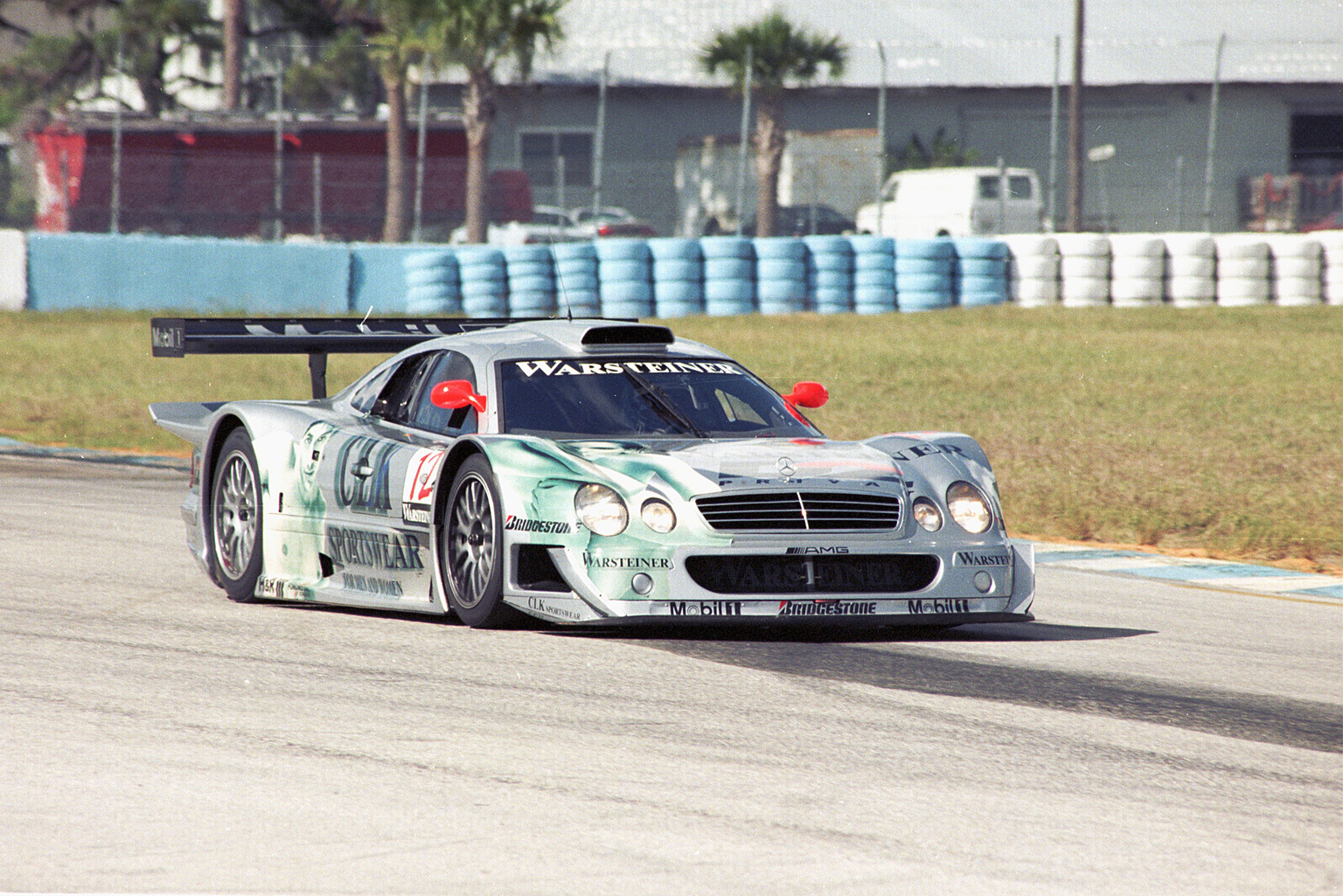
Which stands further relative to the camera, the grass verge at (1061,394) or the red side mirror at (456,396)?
the grass verge at (1061,394)

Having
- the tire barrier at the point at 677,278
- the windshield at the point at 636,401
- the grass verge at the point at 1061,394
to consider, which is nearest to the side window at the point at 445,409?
the windshield at the point at 636,401

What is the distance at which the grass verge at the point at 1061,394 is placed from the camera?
12.3 m

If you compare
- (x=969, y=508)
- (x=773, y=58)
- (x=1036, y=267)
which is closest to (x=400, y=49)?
(x=773, y=58)

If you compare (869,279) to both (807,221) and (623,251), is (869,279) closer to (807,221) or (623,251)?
(623,251)

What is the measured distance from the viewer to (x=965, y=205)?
3669 centimetres

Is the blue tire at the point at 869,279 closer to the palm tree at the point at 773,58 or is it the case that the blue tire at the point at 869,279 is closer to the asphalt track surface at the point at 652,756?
the palm tree at the point at 773,58

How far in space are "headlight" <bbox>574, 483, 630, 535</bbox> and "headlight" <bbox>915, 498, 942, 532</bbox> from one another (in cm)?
108

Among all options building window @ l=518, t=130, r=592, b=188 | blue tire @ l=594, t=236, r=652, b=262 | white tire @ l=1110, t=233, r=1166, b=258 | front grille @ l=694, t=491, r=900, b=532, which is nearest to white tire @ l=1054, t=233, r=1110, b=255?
white tire @ l=1110, t=233, r=1166, b=258

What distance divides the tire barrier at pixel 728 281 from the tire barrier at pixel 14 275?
10776 mm

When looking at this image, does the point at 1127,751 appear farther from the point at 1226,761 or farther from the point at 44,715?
the point at 44,715

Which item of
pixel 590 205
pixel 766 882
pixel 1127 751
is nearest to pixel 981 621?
pixel 1127 751

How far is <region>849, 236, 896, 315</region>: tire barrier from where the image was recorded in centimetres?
2725

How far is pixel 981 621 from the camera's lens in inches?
283

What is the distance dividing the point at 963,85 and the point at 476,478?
138ft
